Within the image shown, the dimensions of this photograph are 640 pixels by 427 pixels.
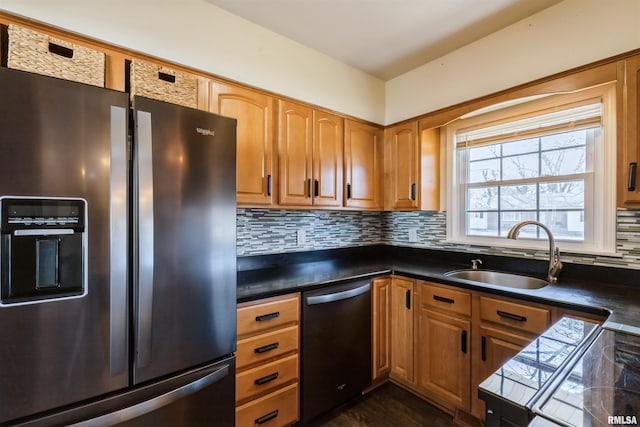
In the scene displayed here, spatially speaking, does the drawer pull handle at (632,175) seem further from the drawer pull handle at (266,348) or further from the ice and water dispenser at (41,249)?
the ice and water dispenser at (41,249)

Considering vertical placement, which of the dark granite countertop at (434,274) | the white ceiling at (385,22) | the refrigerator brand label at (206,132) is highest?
the white ceiling at (385,22)

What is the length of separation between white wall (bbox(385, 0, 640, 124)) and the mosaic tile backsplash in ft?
2.98

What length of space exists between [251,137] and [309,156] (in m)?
0.46

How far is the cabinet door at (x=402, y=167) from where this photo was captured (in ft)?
7.84

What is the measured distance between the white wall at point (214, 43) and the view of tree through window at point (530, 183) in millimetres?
1096

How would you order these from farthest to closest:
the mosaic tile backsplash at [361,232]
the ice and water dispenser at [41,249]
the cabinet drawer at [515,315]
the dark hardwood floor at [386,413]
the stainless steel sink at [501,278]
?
the stainless steel sink at [501,278], the dark hardwood floor at [386,413], the mosaic tile backsplash at [361,232], the cabinet drawer at [515,315], the ice and water dispenser at [41,249]

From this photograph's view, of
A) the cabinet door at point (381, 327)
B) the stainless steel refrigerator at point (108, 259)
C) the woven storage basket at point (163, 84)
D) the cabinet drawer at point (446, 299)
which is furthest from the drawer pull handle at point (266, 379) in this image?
the woven storage basket at point (163, 84)

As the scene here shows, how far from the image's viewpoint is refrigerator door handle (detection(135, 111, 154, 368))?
3.44 feet

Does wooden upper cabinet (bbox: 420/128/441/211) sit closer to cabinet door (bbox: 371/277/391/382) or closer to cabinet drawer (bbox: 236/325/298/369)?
cabinet door (bbox: 371/277/391/382)

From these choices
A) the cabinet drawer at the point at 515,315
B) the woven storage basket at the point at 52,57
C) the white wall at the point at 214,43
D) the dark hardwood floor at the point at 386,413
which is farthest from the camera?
the dark hardwood floor at the point at 386,413

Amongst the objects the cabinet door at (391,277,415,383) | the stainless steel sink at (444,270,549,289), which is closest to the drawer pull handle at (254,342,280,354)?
the cabinet door at (391,277,415,383)

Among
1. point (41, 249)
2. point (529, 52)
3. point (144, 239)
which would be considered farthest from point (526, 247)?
point (41, 249)

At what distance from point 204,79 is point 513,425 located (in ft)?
6.16

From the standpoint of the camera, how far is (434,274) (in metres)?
1.98
